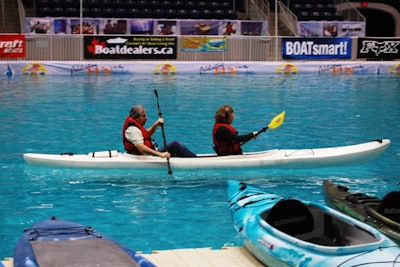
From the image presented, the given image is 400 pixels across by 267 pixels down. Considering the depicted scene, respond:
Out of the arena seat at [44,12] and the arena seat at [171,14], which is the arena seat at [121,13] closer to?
the arena seat at [171,14]

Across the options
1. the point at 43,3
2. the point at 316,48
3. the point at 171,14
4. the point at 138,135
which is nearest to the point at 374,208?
the point at 138,135

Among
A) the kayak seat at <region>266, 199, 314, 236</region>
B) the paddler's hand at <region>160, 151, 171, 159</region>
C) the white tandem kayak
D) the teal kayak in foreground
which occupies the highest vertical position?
the kayak seat at <region>266, 199, 314, 236</region>

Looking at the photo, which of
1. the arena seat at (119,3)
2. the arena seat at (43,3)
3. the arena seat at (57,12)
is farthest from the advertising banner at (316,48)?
the arena seat at (43,3)

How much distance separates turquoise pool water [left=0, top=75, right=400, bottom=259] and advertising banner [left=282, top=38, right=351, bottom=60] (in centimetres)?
271

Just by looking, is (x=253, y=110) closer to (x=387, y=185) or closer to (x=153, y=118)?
(x=153, y=118)

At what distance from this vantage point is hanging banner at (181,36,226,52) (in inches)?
1106

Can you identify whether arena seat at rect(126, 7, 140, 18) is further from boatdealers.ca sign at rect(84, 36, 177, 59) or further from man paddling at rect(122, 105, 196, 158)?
man paddling at rect(122, 105, 196, 158)

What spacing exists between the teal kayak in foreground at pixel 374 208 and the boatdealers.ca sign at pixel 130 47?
65.0 feet

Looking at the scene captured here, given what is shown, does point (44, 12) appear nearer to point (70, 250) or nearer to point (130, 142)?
point (130, 142)

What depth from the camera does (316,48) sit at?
96.8 feet

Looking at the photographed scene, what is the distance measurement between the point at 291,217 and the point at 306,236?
0.21 meters

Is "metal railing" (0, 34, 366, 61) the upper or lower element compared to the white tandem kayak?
upper

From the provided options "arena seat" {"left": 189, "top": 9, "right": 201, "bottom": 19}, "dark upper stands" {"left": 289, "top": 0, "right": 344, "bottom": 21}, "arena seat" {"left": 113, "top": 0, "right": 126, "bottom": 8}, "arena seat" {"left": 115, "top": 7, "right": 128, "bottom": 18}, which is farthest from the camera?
"dark upper stands" {"left": 289, "top": 0, "right": 344, "bottom": 21}

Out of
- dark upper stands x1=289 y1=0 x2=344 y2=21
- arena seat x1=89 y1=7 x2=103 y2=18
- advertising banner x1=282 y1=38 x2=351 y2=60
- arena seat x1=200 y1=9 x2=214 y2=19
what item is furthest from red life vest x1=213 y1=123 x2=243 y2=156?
dark upper stands x1=289 y1=0 x2=344 y2=21
